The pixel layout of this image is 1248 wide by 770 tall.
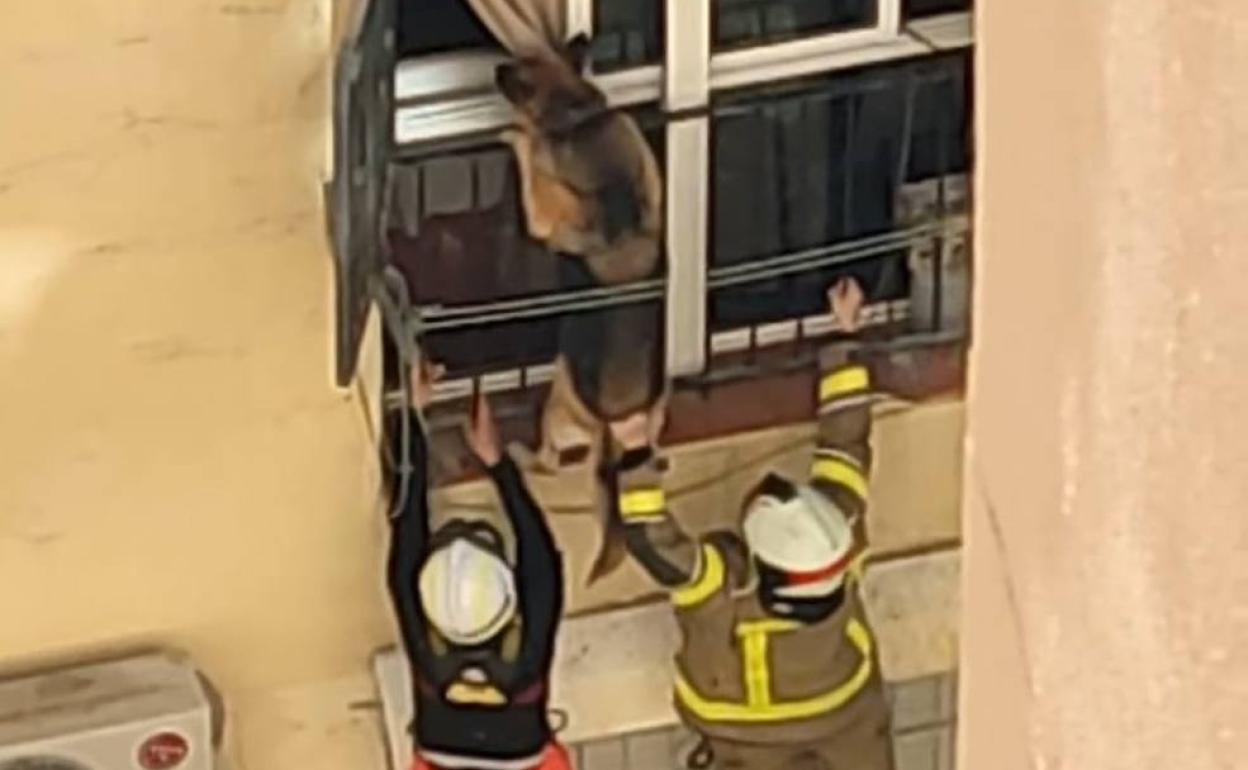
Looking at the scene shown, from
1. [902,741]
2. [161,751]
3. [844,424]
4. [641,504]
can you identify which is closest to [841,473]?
[844,424]

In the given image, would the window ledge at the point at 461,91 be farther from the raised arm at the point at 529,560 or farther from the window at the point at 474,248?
the raised arm at the point at 529,560

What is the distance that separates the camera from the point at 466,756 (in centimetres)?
158

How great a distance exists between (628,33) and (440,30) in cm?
11

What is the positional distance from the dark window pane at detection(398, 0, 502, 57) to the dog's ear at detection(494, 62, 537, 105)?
0.12ft

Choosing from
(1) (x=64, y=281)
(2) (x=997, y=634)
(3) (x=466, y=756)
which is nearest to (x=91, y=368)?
(1) (x=64, y=281)

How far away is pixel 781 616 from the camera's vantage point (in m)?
1.60

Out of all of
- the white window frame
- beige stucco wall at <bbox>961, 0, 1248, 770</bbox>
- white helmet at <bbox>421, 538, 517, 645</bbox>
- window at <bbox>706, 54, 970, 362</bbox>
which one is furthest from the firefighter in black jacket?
beige stucco wall at <bbox>961, 0, 1248, 770</bbox>

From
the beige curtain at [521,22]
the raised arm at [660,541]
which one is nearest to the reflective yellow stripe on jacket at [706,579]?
the raised arm at [660,541]

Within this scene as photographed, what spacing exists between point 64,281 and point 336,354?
0.57 feet

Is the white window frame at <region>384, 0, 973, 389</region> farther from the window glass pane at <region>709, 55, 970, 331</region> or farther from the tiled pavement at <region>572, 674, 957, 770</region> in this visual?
the tiled pavement at <region>572, 674, 957, 770</region>

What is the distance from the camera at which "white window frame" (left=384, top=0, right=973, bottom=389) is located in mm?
1580

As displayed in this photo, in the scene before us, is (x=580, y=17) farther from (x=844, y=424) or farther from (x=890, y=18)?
(x=844, y=424)

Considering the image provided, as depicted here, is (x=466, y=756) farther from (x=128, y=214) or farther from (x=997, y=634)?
(x=997, y=634)

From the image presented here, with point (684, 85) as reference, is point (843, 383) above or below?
below
